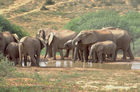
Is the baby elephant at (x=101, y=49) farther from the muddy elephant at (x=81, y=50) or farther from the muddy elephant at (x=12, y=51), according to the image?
the muddy elephant at (x=12, y=51)

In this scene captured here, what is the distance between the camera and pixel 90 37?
66.5 ft

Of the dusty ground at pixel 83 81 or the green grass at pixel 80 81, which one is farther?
the dusty ground at pixel 83 81

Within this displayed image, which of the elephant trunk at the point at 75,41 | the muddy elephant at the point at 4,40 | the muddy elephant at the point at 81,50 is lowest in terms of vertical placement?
the muddy elephant at the point at 81,50

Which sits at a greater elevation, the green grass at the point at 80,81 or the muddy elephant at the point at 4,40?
the muddy elephant at the point at 4,40

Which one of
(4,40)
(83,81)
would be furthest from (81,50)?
(83,81)

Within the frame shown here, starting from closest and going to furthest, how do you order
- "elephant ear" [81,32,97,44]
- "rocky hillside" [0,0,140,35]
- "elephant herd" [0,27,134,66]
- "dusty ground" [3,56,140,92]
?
"dusty ground" [3,56,140,92], "elephant herd" [0,27,134,66], "elephant ear" [81,32,97,44], "rocky hillside" [0,0,140,35]

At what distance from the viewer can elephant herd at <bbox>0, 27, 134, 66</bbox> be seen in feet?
55.2

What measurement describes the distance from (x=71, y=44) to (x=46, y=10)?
35.7 meters

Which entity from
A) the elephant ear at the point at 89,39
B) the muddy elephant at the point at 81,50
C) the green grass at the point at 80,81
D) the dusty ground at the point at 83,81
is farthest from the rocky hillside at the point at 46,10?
the green grass at the point at 80,81

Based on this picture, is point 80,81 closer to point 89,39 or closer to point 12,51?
point 12,51

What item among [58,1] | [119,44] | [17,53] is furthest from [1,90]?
[58,1]

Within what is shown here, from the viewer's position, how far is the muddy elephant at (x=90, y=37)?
20148 millimetres

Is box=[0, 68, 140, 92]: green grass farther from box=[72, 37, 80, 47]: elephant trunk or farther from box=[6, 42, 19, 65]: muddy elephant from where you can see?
box=[72, 37, 80, 47]: elephant trunk

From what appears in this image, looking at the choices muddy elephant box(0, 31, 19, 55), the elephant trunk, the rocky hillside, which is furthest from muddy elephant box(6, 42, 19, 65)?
the rocky hillside
